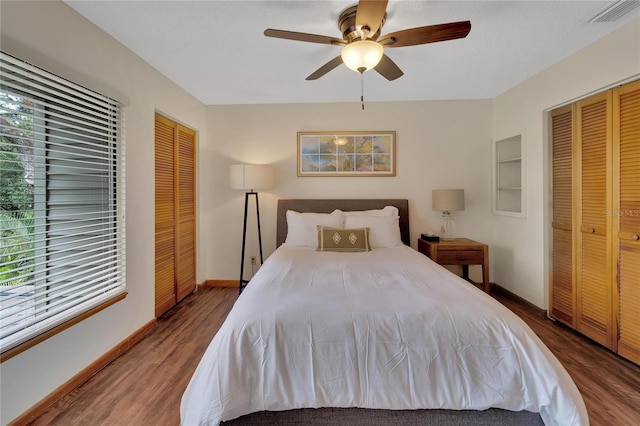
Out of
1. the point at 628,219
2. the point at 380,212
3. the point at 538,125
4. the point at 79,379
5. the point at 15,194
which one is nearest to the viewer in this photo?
the point at 15,194

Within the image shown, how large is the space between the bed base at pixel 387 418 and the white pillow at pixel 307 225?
1893 mm

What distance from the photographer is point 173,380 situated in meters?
1.89

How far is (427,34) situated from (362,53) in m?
0.40

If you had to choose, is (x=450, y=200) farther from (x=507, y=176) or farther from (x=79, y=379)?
(x=79, y=379)

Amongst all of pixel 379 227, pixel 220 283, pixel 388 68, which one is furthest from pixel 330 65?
pixel 220 283

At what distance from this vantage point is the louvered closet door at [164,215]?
2.83 meters

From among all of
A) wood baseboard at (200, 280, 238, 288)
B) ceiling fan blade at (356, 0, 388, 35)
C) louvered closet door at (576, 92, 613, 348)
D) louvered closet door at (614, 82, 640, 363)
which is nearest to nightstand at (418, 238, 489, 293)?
louvered closet door at (576, 92, 613, 348)

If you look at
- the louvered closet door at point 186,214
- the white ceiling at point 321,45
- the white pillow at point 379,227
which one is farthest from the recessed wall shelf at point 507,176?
the louvered closet door at point 186,214

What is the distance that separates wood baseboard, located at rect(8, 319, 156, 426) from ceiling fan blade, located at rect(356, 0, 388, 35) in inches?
112

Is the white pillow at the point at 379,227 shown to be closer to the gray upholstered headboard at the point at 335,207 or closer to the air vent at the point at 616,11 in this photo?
the gray upholstered headboard at the point at 335,207

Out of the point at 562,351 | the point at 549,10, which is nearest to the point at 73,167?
the point at 549,10

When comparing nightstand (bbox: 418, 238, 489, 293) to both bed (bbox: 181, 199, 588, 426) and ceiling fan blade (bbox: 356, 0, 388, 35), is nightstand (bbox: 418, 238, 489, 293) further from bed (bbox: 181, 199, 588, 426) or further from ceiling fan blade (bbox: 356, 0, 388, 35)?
ceiling fan blade (bbox: 356, 0, 388, 35)

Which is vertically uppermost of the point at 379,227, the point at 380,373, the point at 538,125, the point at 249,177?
the point at 538,125

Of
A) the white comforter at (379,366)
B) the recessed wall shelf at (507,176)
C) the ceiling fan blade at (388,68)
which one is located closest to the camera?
the white comforter at (379,366)
